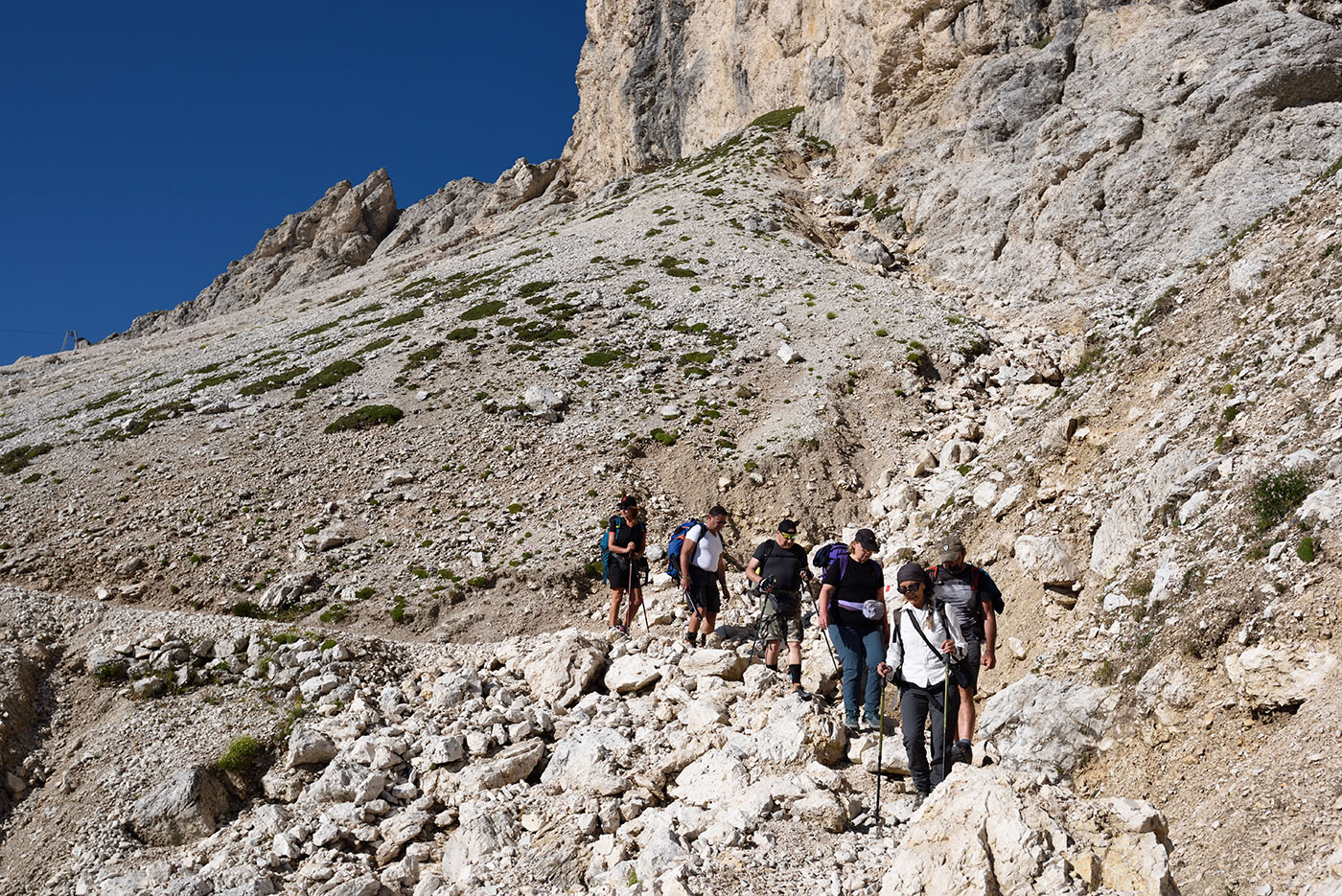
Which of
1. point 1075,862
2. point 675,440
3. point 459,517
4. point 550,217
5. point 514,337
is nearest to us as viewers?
point 1075,862

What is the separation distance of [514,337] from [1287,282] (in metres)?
24.6

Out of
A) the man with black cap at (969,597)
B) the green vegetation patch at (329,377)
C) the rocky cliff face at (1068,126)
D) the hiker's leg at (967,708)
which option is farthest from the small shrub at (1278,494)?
the green vegetation patch at (329,377)

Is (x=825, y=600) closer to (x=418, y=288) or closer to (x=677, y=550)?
(x=677, y=550)

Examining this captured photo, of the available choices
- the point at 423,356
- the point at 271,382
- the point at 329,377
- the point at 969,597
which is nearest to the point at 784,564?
the point at 969,597

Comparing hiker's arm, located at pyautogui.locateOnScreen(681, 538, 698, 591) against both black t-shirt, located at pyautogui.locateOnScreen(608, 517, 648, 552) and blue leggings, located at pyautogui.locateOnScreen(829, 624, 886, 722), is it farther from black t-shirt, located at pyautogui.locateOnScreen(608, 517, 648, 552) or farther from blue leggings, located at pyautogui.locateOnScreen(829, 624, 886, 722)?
blue leggings, located at pyautogui.locateOnScreen(829, 624, 886, 722)

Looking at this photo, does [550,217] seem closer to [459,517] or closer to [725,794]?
[459,517]

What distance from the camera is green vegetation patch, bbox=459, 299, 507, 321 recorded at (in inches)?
1380

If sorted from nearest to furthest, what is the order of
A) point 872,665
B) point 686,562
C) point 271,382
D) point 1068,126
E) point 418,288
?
point 872,665, point 686,562, point 271,382, point 1068,126, point 418,288

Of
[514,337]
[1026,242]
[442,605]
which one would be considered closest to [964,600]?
[442,605]

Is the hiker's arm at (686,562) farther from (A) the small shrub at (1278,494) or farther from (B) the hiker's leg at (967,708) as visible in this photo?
(A) the small shrub at (1278,494)

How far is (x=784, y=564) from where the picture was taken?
39.7ft

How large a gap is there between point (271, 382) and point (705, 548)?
79.5 ft

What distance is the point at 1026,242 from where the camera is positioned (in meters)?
32.7

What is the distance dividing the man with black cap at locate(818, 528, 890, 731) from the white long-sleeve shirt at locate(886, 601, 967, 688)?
53.0 inches
